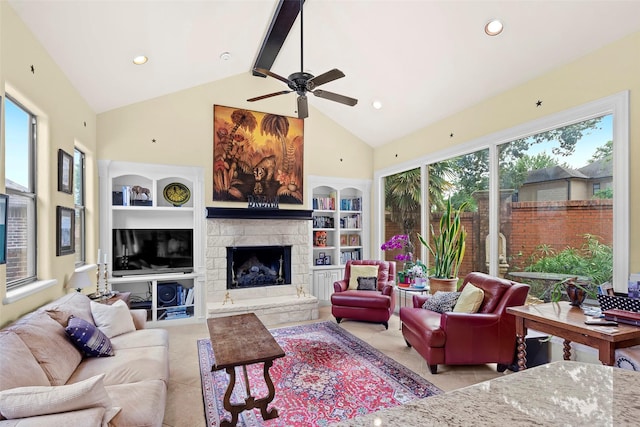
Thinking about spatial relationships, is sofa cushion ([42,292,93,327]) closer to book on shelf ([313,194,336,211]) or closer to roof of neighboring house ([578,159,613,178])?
book on shelf ([313,194,336,211])

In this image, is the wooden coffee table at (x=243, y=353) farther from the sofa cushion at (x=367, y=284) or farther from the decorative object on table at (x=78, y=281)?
the sofa cushion at (x=367, y=284)

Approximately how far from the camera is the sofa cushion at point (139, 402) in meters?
1.74

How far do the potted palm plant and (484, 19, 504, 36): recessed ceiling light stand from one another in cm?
Answer: 216

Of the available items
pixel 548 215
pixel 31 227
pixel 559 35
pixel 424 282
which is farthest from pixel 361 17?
pixel 31 227

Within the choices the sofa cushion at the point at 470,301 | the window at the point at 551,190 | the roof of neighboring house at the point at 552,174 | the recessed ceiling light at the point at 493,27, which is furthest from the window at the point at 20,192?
the roof of neighboring house at the point at 552,174

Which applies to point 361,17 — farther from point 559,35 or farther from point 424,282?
point 424,282

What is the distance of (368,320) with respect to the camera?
4.59 metres

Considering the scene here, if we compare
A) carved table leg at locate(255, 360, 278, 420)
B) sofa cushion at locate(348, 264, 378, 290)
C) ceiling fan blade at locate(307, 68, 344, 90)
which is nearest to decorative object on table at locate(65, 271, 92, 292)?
carved table leg at locate(255, 360, 278, 420)

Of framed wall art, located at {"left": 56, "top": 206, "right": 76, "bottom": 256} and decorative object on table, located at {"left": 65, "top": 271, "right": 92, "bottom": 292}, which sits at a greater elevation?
framed wall art, located at {"left": 56, "top": 206, "right": 76, "bottom": 256}

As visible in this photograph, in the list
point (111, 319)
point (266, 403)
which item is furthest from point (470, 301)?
point (111, 319)

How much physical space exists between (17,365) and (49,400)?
1.67ft

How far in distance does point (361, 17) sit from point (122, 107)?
11.6 feet

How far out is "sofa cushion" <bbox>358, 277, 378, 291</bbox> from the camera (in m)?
4.91

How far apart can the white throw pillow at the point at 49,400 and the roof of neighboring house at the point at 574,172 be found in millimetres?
4183
